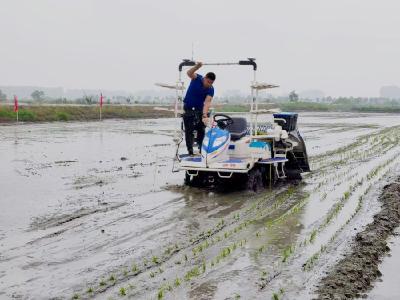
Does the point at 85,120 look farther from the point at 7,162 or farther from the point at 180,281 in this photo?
the point at 180,281

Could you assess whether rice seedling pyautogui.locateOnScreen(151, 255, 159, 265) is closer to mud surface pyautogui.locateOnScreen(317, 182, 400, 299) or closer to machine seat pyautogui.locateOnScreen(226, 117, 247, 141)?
mud surface pyautogui.locateOnScreen(317, 182, 400, 299)

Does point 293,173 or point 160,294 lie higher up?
point 293,173

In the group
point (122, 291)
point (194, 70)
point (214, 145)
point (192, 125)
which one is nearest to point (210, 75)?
point (194, 70)

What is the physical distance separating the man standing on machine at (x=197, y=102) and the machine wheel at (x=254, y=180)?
1273 millimetres

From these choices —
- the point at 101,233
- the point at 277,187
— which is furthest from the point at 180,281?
the point at 277,187

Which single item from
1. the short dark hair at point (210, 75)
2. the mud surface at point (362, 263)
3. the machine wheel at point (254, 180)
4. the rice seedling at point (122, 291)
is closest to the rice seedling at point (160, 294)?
the rice seedling at point (122, 291)

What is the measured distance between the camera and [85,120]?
35.2 metres

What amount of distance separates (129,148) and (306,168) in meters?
7.98

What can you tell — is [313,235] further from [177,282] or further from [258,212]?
[177,282]

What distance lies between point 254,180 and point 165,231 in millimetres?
3380

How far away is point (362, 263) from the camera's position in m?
5.98

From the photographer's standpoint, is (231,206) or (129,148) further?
(129,148)

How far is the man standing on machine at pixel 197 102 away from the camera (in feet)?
33.3

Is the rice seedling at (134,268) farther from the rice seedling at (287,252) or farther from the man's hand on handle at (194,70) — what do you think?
the man's hand on handle at (194,70)
